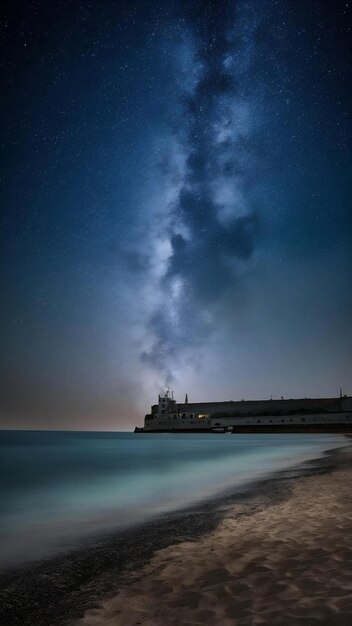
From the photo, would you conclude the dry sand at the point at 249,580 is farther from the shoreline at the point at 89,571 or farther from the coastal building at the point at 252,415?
the coastal building at the point at 252,415

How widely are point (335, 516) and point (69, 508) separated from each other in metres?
9.82

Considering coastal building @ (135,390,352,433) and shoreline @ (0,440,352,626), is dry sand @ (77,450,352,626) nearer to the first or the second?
shoreline @ (0,440,352,626)

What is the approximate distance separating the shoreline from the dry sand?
290 millimetres

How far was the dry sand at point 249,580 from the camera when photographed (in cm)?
458

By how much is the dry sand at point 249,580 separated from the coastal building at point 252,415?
104 metres

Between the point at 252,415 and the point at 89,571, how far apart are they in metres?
119

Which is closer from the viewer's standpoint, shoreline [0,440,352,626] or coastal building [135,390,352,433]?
shoreline [0,440,352,626]

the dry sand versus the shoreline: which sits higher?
the dry sand

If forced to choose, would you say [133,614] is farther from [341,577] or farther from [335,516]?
[335,516]

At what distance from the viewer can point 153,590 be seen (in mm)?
5754

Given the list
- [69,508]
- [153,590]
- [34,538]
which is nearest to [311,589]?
[153,590]

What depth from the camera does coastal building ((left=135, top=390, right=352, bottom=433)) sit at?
4220 inches

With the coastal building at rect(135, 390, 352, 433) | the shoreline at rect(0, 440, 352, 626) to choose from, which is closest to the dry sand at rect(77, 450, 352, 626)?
the shoreline at rect(0, 440, 352, 626)

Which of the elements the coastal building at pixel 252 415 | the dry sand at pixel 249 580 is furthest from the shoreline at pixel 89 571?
the coastal building at pixel 252 415
